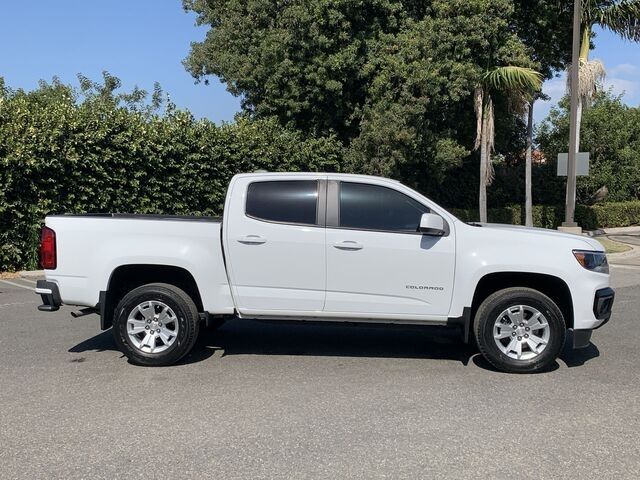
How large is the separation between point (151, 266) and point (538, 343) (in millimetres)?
3886

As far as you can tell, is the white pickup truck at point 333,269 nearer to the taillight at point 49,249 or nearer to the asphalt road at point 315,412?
the taillight at point 49,249

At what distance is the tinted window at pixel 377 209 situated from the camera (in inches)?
234

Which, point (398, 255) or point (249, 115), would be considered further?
point (249, 115)

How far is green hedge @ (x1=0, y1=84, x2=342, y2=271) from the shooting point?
1252cm

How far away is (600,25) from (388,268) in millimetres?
20472

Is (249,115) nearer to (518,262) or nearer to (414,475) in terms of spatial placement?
(518,262)

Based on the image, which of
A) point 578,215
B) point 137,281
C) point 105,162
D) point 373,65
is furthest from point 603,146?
point 137,281

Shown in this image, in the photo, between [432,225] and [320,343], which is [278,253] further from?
[320,343]

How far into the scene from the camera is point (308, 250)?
19.3 feet

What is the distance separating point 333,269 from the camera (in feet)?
19.3

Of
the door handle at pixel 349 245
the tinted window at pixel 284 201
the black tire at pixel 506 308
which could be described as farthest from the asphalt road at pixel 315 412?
the tinted window at pixel 284 201

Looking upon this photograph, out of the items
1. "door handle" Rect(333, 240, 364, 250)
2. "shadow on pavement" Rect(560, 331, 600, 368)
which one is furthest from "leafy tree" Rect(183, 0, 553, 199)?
"door handle" Rect(333, 240, 364, 250)

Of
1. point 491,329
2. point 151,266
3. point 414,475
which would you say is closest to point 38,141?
point 151,266

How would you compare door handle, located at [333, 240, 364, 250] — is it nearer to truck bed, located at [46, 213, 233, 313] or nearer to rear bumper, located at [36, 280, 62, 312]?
truck bed, located at [46, 213, 233, 313]
